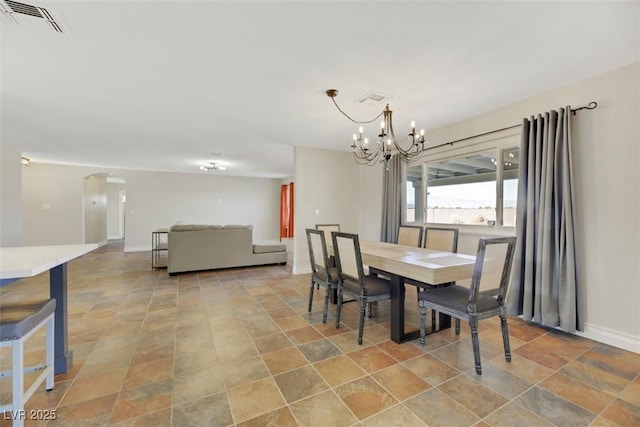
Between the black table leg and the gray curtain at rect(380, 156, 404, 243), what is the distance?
4200 millimetres

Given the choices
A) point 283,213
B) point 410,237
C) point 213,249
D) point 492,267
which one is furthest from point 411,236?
point 283,213

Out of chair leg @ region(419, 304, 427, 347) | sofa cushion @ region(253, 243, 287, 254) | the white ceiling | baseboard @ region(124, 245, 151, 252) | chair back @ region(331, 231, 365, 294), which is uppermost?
the white ceiling

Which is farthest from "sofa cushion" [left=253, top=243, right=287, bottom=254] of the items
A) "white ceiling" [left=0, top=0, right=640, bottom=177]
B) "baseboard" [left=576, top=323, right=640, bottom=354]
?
"baseboard" [left=576, top=323, right=640, bottom=354]

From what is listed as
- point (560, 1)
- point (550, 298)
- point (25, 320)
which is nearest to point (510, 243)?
point (550, 298)

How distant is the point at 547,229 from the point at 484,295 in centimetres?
119

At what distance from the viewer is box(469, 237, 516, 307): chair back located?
76.5 inches

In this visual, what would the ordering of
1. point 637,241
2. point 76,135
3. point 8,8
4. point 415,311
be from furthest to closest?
1. point 76,135
2. point 415,311
3. point 637,241
4. point 8,8

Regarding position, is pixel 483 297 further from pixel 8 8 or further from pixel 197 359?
pixel 8 8

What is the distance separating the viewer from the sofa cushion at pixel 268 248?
18.3 ft

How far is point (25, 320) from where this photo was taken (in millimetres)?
1353

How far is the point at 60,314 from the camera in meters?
1.86

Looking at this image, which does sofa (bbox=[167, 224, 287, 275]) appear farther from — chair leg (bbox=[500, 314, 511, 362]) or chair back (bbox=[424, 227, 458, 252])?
chair leg (bbox=[500, 314, 511, 362])

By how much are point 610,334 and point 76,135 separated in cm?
720

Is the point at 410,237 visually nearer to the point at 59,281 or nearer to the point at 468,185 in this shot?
the point at 468,185
